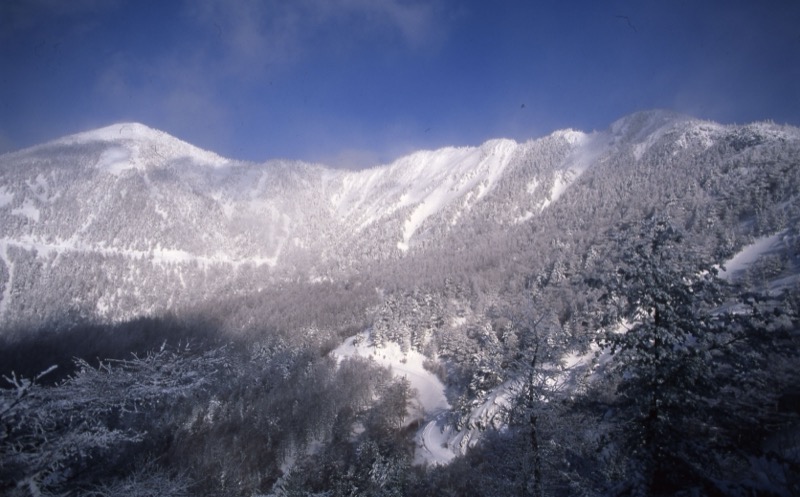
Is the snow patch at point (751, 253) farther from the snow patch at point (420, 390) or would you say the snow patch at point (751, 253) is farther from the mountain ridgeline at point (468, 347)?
the snow patch at point (420, 390)

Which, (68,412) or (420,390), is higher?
(420,390)

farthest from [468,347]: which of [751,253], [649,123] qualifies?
[649,123]

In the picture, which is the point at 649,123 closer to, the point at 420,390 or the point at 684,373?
the point at 420,390

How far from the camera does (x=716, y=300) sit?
8953mm

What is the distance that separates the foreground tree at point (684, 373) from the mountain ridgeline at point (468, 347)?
0.05m

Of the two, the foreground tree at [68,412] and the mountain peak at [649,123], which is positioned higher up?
the mountain peak at [649,123]

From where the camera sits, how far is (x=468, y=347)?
219 feet

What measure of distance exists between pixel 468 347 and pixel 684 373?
199 feet

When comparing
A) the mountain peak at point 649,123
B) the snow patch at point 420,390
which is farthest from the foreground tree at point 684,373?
the mountain peak at point 649,123

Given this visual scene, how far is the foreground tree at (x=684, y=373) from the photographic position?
26.5 feet

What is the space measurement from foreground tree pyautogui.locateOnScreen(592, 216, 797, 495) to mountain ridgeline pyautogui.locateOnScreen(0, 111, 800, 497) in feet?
0.18

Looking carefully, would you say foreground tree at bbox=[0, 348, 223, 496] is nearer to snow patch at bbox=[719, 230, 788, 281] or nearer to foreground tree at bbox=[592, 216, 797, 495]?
foreground tree at bbox=[592, 216, 797, 495]

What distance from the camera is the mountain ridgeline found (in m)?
7.63

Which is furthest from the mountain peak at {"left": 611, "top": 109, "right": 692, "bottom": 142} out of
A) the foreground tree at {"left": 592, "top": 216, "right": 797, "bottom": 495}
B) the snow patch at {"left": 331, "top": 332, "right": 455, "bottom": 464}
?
the foreground tree at {"left": 592, "top": 216, "right": 797, "bottom": 495}
